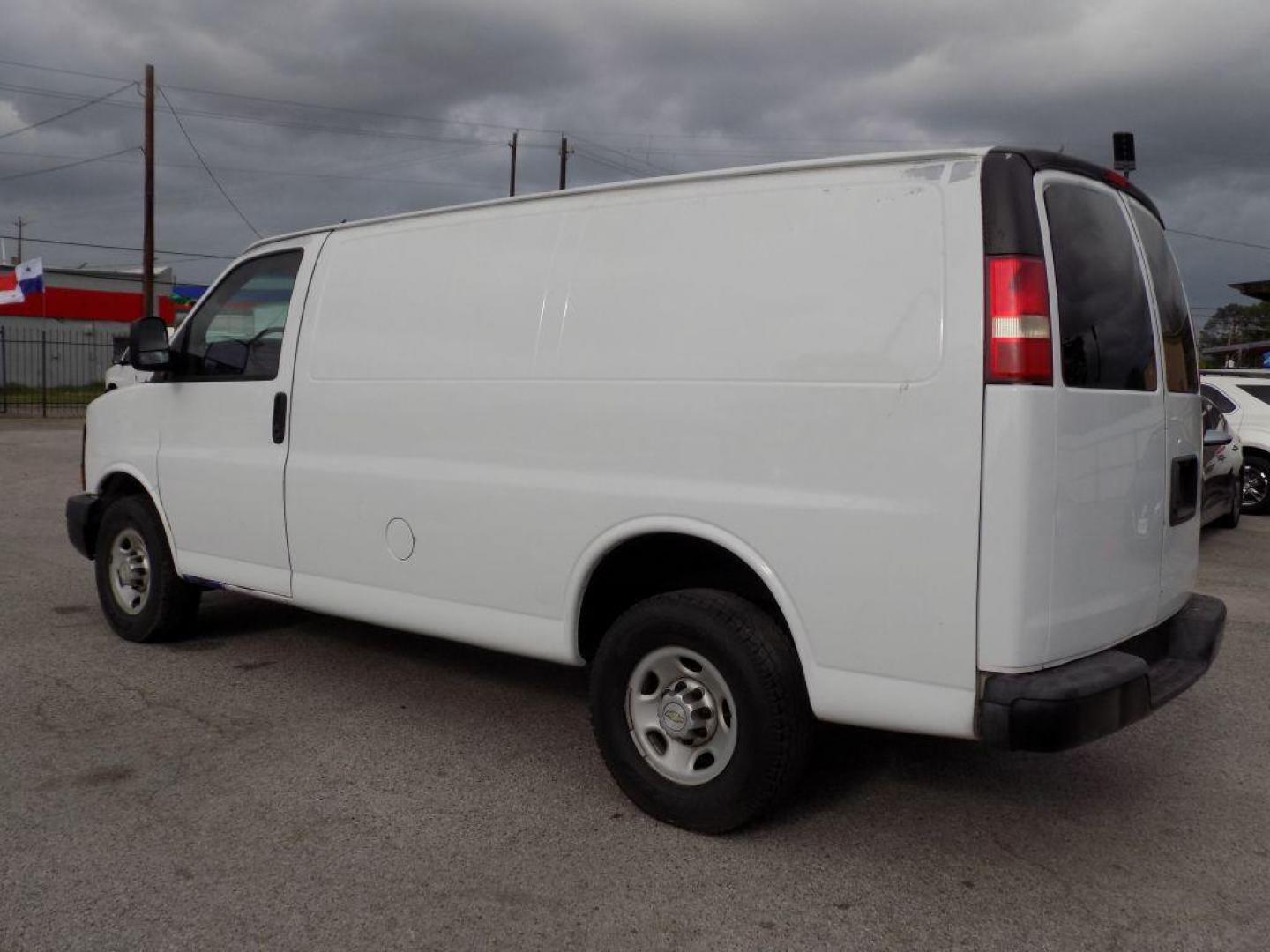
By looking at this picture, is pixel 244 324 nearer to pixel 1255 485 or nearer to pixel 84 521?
pixel 84 521

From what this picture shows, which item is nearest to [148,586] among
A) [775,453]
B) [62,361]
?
[775,453]

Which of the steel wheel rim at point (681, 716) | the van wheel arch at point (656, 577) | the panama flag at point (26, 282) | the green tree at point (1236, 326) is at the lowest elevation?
the steel wheel rim at point (681, 716)

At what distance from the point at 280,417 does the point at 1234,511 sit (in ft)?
31.8

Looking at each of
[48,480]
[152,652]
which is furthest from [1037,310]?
[48,480]

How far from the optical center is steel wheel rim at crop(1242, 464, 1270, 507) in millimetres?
12836

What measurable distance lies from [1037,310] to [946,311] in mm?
234

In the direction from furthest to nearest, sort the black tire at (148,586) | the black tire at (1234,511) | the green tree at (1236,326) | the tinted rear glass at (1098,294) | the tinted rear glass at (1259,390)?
the green tree at (1236,326)
the tinted rear glass at (1259,390)
the black tire at (1234,511)
the black tire at (148,586)
the tinted rear glass at (1098,294)

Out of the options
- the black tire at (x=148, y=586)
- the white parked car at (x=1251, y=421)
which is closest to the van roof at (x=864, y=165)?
the black tire at (x=148, y=586)

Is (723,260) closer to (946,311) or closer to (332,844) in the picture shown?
(946,311)

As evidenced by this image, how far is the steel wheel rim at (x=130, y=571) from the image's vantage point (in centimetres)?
591

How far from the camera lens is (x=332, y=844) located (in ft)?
11.7

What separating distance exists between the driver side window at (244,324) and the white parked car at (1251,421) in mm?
10656

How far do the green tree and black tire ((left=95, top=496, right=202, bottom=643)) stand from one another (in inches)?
2485

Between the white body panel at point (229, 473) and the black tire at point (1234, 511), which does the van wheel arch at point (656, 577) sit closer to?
the white body panel at point (229, 473)
